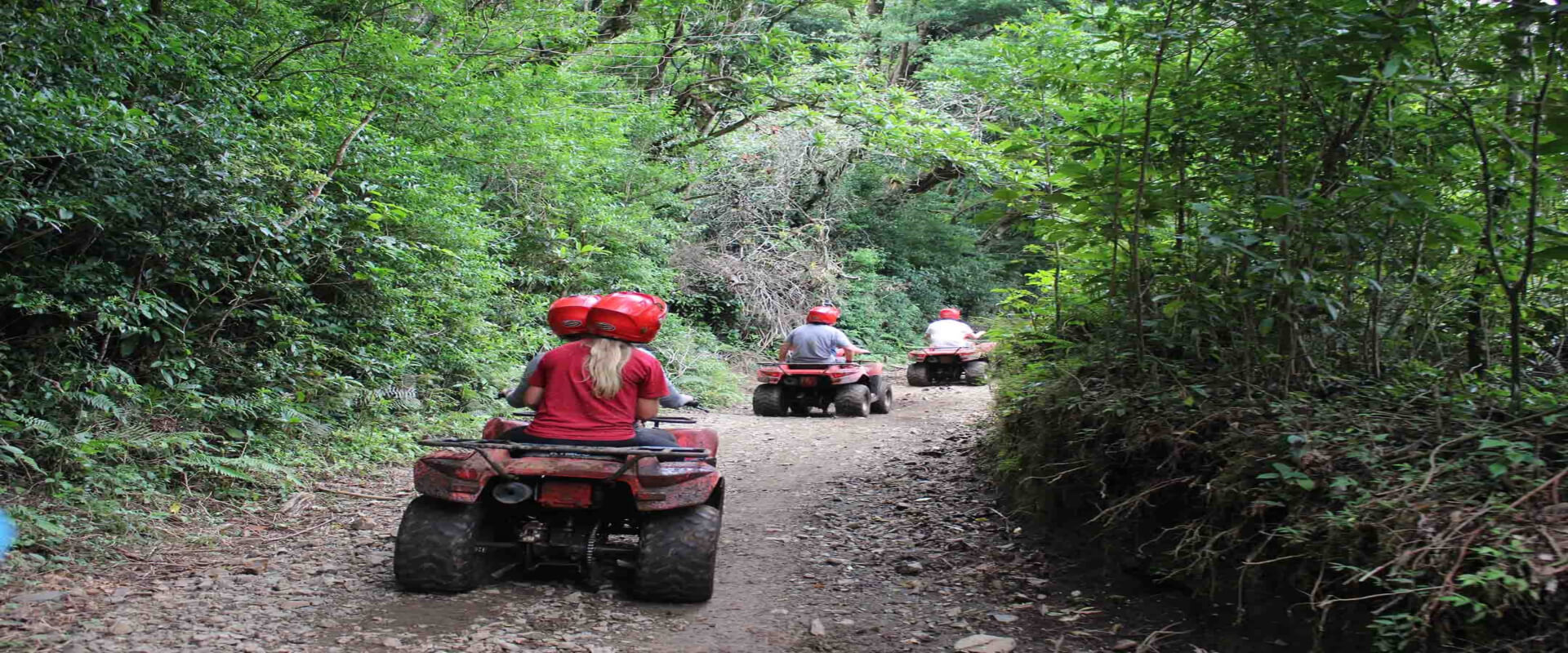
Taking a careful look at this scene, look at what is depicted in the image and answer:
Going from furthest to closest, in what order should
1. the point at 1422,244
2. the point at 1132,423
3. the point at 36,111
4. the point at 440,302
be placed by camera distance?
the point at 440,302 < the point at 36,111 < the point at 1132,423 < the point at 1422,244

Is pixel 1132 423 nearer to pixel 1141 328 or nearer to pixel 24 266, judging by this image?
pixel 1141 328

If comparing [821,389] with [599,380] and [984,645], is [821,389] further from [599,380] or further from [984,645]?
[984,645]

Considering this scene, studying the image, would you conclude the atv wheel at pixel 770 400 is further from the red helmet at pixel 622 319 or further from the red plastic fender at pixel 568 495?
the red plastic fender at pixel 568 495

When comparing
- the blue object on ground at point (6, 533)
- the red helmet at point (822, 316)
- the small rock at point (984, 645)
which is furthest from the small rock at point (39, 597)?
the red helmet at point (822, 316)

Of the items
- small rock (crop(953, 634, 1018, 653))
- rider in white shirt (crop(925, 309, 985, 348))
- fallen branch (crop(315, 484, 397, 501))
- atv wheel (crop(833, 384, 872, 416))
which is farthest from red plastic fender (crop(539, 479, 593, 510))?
rider in white shirt (crop(925, 309, 985, 348))

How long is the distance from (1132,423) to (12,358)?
678 centimetres

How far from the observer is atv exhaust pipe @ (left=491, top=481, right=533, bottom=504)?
14.7 ft

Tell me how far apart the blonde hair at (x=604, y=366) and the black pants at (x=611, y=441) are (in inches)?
9.7

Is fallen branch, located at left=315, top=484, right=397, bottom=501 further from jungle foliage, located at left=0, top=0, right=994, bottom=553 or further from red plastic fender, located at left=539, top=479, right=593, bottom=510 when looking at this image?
red plastic fender, located at left=539, top=479, right=593, bottom=510

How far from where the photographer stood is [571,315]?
520 cm

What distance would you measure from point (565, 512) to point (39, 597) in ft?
7.50

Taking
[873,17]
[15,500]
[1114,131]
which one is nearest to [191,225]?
[15,500]

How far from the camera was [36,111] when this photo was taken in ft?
18.9

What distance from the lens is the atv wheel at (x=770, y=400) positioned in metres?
13.1
